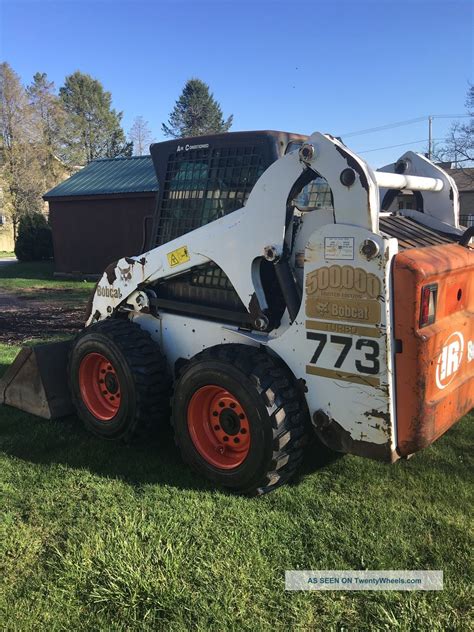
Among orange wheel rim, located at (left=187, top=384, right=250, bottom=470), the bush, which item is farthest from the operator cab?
the bush

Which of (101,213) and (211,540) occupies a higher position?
(101,213)

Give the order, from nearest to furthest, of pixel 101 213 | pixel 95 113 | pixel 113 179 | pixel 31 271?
1. pixel 101 213
2. pixel 113 179
3. pixel 31 271
4. pixel 95 113

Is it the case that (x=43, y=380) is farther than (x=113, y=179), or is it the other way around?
(x=113, y=179)

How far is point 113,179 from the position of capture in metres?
18.1

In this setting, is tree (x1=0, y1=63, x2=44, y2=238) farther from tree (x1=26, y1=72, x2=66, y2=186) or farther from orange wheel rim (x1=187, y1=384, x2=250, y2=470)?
orange wheel rim (x1=187, y1=384, x2=250, y2=470)

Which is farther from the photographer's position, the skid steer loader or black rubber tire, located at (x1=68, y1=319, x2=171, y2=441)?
black rubber tire, located at (x1=68, y1=319, x2=171, y2=441)

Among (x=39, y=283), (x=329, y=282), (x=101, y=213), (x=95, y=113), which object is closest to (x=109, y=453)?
(x=329, y=282)

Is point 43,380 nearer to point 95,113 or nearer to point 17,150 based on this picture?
point 17,150

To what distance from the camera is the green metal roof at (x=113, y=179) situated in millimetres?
16844

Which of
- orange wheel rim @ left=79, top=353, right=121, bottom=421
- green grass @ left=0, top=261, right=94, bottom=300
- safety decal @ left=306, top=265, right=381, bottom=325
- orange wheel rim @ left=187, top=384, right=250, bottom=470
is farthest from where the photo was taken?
green grass @ left=0, top=261, right=94, bottom=300

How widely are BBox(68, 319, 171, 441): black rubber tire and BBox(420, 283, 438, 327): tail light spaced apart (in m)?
1.99

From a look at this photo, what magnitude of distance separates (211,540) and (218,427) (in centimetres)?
82

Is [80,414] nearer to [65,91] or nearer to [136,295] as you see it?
[136,295]

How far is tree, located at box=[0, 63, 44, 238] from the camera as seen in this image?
124 ft
